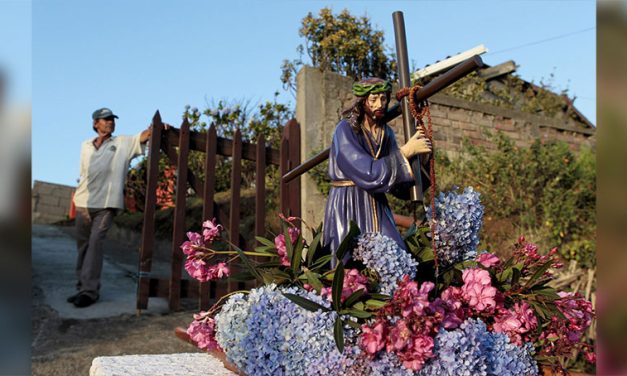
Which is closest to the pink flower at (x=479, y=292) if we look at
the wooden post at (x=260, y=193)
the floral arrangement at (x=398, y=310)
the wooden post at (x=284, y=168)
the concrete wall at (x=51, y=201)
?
the floral arrangement at (x=398, y=310)

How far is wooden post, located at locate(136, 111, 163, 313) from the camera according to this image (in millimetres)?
4410

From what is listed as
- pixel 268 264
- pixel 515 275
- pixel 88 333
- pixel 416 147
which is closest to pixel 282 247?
pixel 268 264

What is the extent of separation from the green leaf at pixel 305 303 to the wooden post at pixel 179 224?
10.1 ft

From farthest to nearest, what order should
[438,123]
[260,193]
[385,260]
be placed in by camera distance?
[438,123]
[260,193]
[385,260]

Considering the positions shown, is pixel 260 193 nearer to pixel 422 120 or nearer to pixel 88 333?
pixel 88 333

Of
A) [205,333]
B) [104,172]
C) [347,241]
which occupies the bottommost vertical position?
[205,333]

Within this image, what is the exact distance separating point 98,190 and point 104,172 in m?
0.16

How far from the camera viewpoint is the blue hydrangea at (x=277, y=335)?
1536mm

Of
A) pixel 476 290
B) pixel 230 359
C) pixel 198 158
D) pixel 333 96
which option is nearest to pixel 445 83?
pixel 476 290

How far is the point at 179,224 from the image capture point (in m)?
4.58

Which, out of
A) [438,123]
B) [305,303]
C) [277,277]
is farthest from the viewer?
[438,123]

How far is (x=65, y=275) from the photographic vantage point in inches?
226

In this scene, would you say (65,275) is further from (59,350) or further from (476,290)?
(476,290)

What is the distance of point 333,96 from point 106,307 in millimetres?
3221
